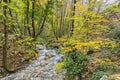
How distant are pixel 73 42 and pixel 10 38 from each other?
5.26 m

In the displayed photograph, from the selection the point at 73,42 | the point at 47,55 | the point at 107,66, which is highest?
the point at 73,42

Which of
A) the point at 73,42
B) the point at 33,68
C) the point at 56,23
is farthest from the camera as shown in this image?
the point at 56,23

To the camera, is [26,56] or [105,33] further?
[105,33]

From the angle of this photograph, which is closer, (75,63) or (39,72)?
(75,63)

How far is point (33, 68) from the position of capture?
8.44 m

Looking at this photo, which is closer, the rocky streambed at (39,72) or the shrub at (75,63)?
the shrub at (75,63)

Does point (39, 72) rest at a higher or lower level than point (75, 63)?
lower

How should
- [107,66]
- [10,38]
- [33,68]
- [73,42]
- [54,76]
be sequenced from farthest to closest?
[10,38] → [33,68] → [54,76] → [107,66] → [73,42]

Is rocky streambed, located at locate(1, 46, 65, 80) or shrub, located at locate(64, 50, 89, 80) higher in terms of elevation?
shrub, located at locate(64, 50, 89, 80)

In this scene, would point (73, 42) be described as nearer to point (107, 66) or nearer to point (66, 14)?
point (107, 66)

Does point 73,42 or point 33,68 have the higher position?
point 73,42

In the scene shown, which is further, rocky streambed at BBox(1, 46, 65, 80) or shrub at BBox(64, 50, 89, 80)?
rocky streambed at BBox(1, 46, 65, 80)

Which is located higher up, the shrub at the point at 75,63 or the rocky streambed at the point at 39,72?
the shrub at the point at 75,63

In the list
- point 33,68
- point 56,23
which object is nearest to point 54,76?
point 33,68
